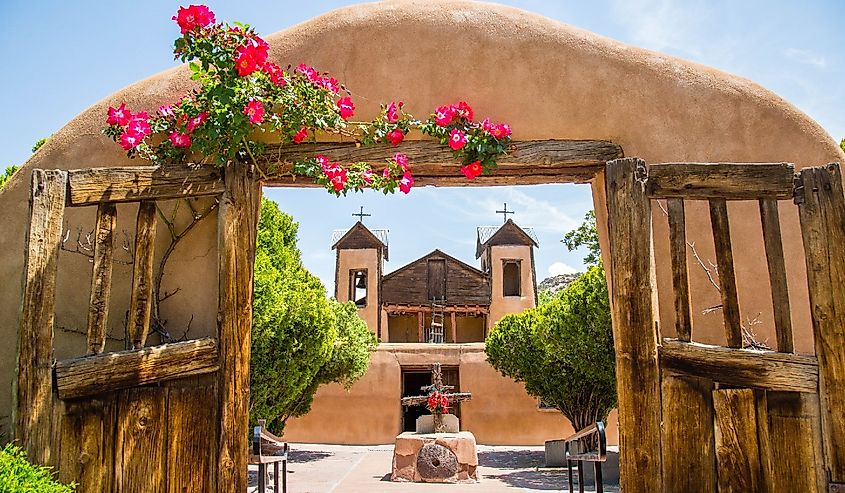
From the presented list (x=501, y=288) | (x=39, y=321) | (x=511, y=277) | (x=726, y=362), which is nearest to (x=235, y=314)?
(x=39, y=321)

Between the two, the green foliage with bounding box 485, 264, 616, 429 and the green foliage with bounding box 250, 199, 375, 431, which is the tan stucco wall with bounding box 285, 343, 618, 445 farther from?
the green foliage with bounding box 250, 199, 375, 431

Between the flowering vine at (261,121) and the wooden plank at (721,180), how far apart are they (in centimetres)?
90

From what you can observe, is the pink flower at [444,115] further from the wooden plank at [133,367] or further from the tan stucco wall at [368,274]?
the tan stucco wall at [368,274]

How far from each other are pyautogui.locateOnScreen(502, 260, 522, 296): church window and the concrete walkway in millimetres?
6560

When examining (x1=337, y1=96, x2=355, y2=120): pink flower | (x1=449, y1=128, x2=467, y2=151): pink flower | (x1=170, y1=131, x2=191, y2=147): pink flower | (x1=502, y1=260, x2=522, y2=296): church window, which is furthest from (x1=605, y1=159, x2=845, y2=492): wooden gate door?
(x1=502, y1=260, x2=522, y2=296): church window

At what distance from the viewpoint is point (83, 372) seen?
3.74 m

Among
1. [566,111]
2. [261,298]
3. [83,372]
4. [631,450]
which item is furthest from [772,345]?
[261,298]

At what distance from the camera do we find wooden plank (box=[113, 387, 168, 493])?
3.82 m

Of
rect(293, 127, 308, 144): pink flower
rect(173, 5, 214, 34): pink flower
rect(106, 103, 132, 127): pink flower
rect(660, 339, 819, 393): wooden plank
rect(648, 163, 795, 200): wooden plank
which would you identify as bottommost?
rect(660, 339, 819, 393): wooden plank

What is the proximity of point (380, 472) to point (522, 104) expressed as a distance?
37.7 feet

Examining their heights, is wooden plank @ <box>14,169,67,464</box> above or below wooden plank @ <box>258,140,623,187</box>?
below

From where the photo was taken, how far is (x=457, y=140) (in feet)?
13.9

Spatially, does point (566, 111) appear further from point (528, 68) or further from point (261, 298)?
point (261, 298)

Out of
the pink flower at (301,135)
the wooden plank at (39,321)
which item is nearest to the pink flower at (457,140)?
the pink flower at (301,135)
